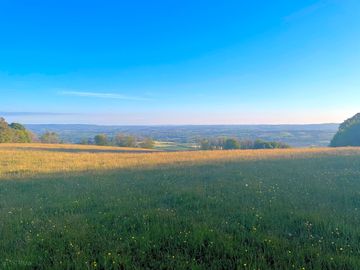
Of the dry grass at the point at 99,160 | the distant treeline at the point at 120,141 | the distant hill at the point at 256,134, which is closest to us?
the dry grass at the point at 99,160

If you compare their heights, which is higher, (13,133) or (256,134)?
(13,133)

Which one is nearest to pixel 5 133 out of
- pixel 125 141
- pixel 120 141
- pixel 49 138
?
pixel 49 138

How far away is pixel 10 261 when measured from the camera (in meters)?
4.73

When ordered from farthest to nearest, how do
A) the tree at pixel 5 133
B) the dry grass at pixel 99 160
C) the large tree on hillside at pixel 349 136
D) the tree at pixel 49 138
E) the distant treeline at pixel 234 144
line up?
1. the tree at pixel 49 138
2. the tree at pixel 5 133
3. the distant treeline at pixel 234 144
4. the large tree on hillside at pixel 349 136
5. the dry grass at pixel 99 160

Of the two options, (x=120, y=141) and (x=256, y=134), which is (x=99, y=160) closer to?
(x=120, y=141)

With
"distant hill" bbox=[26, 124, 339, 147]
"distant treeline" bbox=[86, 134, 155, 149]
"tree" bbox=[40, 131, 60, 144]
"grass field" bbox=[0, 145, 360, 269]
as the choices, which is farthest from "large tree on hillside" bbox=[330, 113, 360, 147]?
"tree" bbox=[40, 131, 60, 144]

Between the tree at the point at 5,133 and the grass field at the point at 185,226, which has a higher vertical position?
the tree at the point at 5,133

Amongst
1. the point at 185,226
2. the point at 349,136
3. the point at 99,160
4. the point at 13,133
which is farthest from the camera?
the point at 13,133

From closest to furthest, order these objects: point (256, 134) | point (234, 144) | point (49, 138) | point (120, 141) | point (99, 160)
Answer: point (99, 160) < point (234, 144) < point (120, 141) < point (49, 138) < point (256, 134)

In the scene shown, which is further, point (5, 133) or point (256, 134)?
point (256, 134)

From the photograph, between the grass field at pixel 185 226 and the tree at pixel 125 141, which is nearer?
the grass field at pixel 185 226

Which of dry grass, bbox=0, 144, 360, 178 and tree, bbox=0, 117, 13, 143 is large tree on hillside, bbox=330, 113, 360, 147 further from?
tree, bbox=0, 117, 13, 143

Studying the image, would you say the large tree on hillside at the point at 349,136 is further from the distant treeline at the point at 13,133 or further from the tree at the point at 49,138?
the tree at the point at 49,138

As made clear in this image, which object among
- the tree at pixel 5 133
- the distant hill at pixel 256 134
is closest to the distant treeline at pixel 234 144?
the distant hill at pixel 256 134
